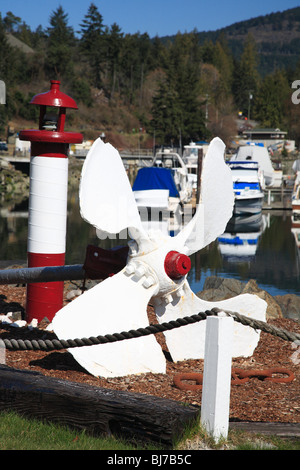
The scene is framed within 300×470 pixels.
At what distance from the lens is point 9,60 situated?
7531 centimetres

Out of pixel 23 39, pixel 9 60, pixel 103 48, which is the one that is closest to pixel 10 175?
pixel 9 60

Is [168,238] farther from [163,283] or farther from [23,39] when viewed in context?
[23,39]

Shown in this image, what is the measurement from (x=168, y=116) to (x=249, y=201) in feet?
148

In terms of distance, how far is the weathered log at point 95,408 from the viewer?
344cm

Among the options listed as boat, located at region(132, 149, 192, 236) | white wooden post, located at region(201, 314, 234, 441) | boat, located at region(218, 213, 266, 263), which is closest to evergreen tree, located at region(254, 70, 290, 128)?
boat, located at region(132, 149, 192, 236)

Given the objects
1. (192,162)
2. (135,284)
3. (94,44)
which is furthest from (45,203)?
(94,44)

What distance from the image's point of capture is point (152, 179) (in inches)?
1172

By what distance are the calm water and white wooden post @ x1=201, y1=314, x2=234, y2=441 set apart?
7.49 metres

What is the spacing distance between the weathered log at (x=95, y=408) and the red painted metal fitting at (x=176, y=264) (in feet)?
6.43

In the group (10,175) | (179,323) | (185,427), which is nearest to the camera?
(185,427)

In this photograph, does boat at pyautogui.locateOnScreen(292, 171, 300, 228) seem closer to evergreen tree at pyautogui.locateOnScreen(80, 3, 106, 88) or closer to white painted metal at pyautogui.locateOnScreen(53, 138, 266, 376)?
white painted metal at pyautogui.locateOnScreen(53, 138, 266, 376)

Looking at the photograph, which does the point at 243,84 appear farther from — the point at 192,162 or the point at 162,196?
the point at 162,196
